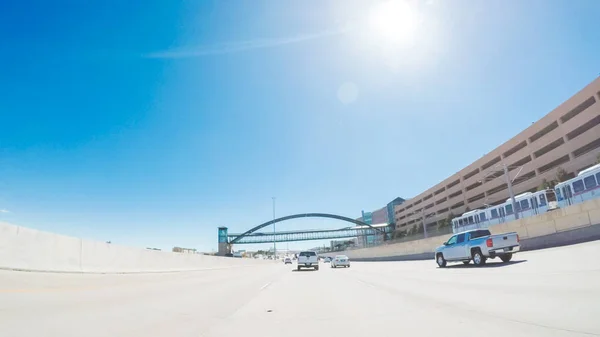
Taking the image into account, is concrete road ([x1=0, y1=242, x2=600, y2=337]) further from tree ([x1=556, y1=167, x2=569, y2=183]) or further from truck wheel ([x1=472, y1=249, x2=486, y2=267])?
tree ([x1=556, y1=167, x2=569, y2=183])

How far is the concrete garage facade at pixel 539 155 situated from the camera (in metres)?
53.2

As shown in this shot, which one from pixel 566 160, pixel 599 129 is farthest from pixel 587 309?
pixel 566 160

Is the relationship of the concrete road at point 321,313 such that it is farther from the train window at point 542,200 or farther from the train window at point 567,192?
the train window at point 542,200

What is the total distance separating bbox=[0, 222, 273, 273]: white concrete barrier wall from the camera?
33.1ft

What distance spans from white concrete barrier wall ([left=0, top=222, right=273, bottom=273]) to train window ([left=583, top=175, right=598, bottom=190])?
1233 inches

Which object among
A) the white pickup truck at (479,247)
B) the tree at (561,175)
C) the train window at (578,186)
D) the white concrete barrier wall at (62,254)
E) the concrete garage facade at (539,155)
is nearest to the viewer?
the white concrete barrier wall at (62,254)

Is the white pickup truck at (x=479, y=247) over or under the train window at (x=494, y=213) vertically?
under

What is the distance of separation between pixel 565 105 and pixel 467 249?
55.8 meters

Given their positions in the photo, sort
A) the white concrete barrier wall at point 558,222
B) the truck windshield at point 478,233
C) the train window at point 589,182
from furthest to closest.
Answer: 1. the train window at point 589,182
2. the white concrete barrier wall at point 558,222
3. the truck windshield at point 478,233

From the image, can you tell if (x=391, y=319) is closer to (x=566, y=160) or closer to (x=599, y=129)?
(x=599, y=129)

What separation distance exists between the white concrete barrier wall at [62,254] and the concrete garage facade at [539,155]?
4134 cm

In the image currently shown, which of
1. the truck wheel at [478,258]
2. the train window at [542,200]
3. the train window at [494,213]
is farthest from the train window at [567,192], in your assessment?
the truck wheel at [478,258]

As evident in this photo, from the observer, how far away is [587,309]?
5.38m

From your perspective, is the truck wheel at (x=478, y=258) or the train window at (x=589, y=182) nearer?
the truck wheel at (x=478, y=258)
